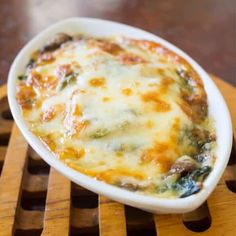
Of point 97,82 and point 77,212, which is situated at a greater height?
point 97,82

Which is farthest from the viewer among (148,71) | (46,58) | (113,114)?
(46,58)

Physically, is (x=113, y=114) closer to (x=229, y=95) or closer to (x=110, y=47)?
(x=110, y=47)

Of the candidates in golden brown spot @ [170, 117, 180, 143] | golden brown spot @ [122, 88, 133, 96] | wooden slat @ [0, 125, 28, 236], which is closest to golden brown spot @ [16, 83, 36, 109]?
wooden slat @ [0, 125, 28, 236]

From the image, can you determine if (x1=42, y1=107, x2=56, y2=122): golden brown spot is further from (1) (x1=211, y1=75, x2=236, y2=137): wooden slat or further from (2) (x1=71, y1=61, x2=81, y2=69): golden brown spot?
(1) (x1=211, y1=75, x2=236, y2=137): wooden slat

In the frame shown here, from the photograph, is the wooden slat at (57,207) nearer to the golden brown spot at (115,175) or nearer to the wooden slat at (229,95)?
the golden brown spot at (115,175)

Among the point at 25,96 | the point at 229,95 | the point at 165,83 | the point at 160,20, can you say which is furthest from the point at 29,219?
the point at 160,20

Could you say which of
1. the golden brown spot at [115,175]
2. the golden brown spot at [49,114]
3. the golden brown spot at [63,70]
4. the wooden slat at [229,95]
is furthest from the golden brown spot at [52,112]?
the wooden slat at [229,95]

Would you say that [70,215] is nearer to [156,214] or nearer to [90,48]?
[156,214]
